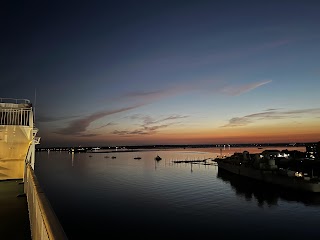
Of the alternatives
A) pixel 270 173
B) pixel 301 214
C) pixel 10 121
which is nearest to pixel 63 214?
pixel 10 121

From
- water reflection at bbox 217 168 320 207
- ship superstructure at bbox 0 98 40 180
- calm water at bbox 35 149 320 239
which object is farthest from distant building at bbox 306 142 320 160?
ship superstructure at bbox 0 98 40 180

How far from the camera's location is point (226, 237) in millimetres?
23281

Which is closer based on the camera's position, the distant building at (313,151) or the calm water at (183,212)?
the calm water at (183,212)

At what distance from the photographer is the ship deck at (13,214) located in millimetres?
7445

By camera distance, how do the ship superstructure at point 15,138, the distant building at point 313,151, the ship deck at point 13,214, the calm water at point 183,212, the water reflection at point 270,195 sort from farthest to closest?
the distant building at point 313,151 < the water reflection at point 270,195 < the calm water at point 183,212 < the ship superstructure at point 15,138 < the ship deck at point 13,214

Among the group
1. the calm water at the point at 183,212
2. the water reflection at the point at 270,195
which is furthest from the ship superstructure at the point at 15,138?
the water reflection at the point at 270,195

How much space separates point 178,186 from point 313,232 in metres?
27.1

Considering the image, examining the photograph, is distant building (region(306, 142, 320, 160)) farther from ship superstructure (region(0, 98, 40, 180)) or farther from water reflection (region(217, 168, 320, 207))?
ship superstructure (region(0, 98, 40, 180))

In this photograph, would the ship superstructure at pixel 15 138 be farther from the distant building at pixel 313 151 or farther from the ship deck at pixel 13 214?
the distant building at pixel 313 151

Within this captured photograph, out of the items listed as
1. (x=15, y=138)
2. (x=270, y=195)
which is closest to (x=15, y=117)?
(x=15, y=138)

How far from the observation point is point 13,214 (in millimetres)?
9180

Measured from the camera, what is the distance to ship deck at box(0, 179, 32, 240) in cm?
745

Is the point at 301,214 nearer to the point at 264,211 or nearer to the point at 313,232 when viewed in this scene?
the point at 264,211

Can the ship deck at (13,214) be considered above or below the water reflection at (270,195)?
above
